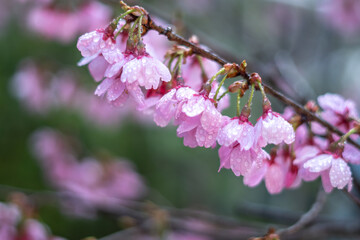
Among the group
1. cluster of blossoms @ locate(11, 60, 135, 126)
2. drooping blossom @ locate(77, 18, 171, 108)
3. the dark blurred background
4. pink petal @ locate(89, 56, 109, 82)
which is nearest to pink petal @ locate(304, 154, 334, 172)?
drooping blossom @ locate(77, 18, 171, 108)

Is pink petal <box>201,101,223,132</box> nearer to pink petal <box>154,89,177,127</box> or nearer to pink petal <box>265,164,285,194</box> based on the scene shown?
pink petal <box>154,89,177,127</box>

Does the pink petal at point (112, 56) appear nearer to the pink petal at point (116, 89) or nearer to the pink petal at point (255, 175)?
the pink petal at point (116, 89)

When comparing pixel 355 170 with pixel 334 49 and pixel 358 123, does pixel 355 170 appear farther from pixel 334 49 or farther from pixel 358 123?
pixel 334 49

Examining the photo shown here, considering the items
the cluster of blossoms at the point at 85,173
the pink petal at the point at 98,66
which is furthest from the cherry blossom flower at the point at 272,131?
the cluster of blossoms at the point at 85,173

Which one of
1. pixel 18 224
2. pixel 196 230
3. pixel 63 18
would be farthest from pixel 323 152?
pixel 63 18

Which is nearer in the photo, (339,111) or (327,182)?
(327,182)

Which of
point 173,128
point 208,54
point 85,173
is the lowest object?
point 208,54

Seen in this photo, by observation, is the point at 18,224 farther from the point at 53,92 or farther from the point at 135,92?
the point at 53,92
